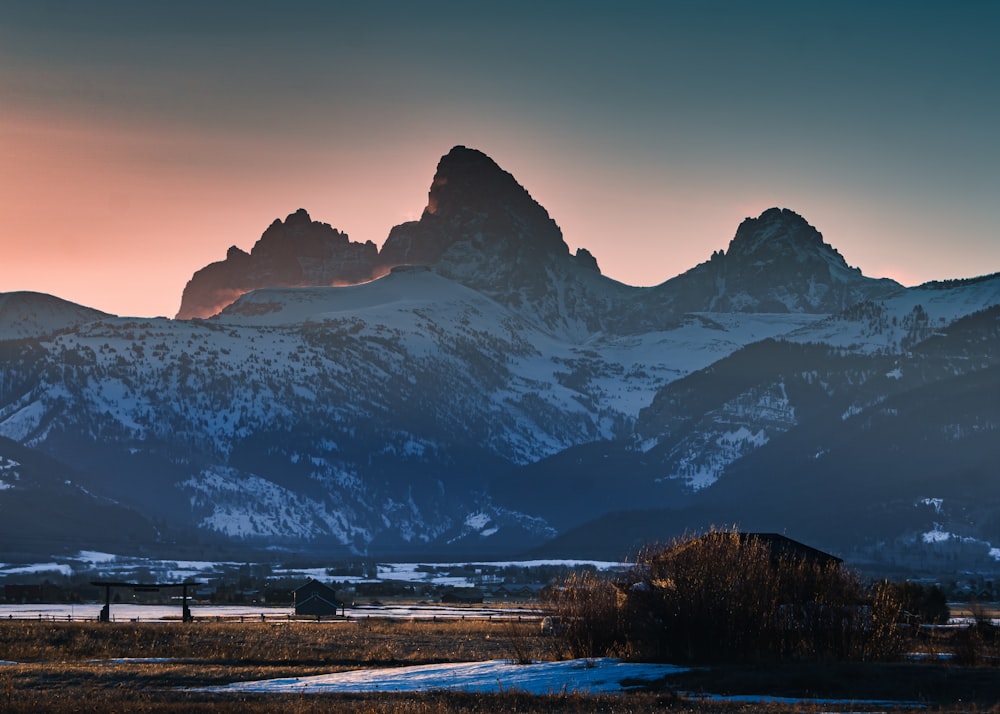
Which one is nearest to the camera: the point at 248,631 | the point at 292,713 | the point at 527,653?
the point at 292,713

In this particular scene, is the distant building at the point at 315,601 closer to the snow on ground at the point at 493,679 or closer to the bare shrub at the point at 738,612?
the snow on ground at the point at 493,679

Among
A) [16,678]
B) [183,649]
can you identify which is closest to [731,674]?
[16,678]

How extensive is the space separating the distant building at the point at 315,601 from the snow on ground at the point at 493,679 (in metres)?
111

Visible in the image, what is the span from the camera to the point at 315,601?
641ft

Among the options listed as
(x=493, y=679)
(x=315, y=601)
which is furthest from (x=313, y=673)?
(x=315, y=601)

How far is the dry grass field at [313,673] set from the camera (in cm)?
6297

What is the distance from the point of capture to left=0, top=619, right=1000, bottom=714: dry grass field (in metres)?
63.0

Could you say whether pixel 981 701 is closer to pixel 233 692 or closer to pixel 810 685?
pixel 810 685

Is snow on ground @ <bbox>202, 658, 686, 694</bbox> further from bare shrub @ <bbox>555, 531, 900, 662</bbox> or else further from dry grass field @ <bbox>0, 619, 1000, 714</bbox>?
bare shrub @ <bbox>555, 531, 900, 662</bbox>

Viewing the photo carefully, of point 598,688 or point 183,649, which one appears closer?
point 598,688

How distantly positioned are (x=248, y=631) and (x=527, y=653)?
39.9m

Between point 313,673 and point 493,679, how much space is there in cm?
1243

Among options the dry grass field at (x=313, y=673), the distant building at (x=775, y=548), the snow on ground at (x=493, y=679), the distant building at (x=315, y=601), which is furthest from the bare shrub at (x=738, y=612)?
the distant building at (x=315, y=601)

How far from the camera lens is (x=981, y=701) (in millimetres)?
61969
